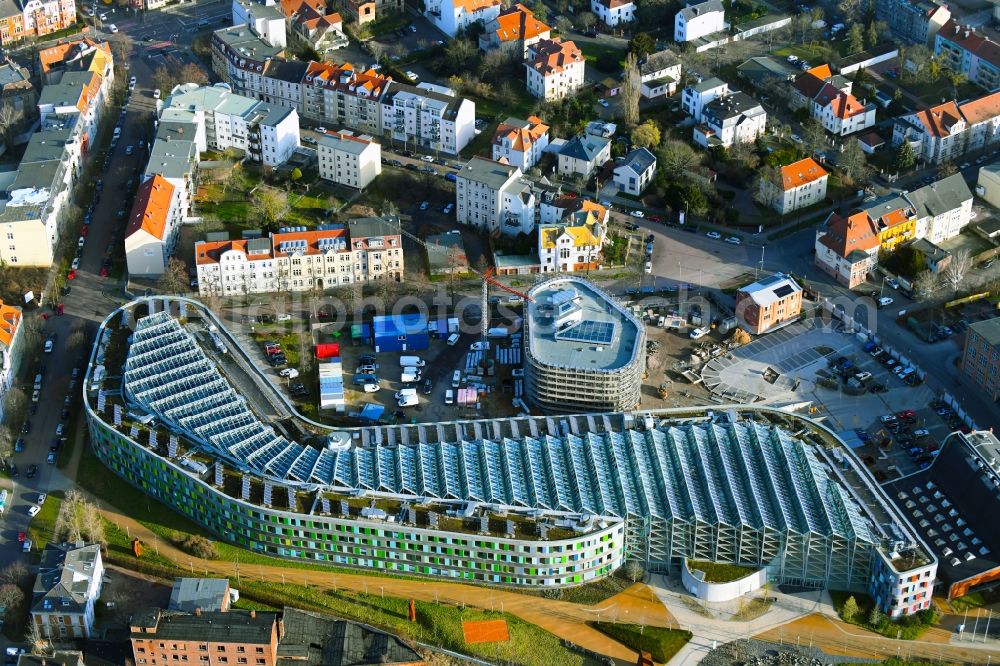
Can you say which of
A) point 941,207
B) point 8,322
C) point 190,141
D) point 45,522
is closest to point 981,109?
point 941,207

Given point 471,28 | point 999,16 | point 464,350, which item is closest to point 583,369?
point 464,350

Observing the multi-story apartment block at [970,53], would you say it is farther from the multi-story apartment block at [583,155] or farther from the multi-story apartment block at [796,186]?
the multi-story apartment block at [583,155]

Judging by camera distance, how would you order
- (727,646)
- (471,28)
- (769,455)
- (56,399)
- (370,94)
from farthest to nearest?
(471,28), (370,94), (56,399), (769,455), (727,646)

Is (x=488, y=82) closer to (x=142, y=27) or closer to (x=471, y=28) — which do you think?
(x=471, y=28)

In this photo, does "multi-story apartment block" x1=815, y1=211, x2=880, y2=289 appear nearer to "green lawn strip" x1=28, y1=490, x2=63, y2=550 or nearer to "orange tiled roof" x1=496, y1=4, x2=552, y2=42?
"orange tiled roof" x1=496, y1=4, x2=552, y2=42

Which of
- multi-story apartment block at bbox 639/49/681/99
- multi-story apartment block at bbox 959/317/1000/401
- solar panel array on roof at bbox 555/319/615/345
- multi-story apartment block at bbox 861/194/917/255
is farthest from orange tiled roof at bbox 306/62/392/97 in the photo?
multi-story apartment block at bbox 959/317/1000/401

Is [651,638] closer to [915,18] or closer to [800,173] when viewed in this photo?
[800,173]

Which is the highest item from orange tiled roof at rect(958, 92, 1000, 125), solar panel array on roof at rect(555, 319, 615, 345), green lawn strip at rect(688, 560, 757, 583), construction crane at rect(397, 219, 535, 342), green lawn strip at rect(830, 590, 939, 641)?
solar panel array on roof at rect(555, 319, 615, 345)
